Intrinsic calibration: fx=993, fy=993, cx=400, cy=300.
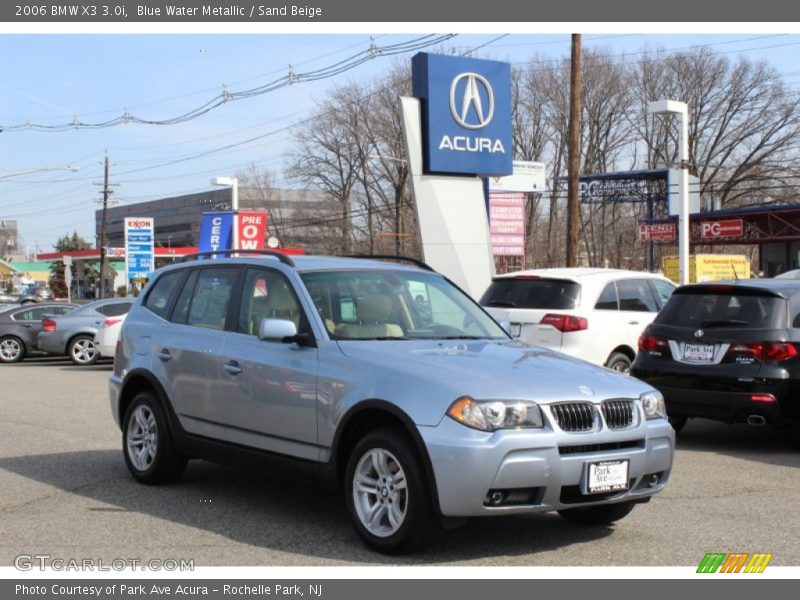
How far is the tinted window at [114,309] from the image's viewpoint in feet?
78.0

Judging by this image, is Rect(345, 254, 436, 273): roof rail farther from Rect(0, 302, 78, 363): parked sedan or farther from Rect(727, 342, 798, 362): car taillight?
Rect(0, 302, 78, 363): parked sedan

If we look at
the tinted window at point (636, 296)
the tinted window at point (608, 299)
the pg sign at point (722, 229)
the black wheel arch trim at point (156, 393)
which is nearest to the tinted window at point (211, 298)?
the black wheel arch trim at point (156, 393)

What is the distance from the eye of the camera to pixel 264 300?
726cm

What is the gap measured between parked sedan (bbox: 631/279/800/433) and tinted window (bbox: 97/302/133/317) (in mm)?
16102

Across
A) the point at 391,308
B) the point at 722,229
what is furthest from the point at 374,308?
the point at 722,229

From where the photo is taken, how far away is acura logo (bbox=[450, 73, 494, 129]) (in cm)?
2258

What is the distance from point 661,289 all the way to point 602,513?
813 cm

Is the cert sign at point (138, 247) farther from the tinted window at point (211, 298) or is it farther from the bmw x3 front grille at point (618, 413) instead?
the bmw x3 front grille at point (618, 413)

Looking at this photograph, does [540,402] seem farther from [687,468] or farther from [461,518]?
[687,468]

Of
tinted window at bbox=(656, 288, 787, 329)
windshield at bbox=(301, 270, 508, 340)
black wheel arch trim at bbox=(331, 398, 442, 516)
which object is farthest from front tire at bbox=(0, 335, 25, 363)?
black wheel arch trim at bbox=(331, 398, 442, 516)

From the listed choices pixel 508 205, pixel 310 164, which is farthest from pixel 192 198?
pixel 508 205

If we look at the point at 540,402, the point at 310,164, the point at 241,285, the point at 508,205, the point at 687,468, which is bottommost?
the point at 687,468

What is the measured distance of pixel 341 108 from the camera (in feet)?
219

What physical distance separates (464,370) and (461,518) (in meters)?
0.86
